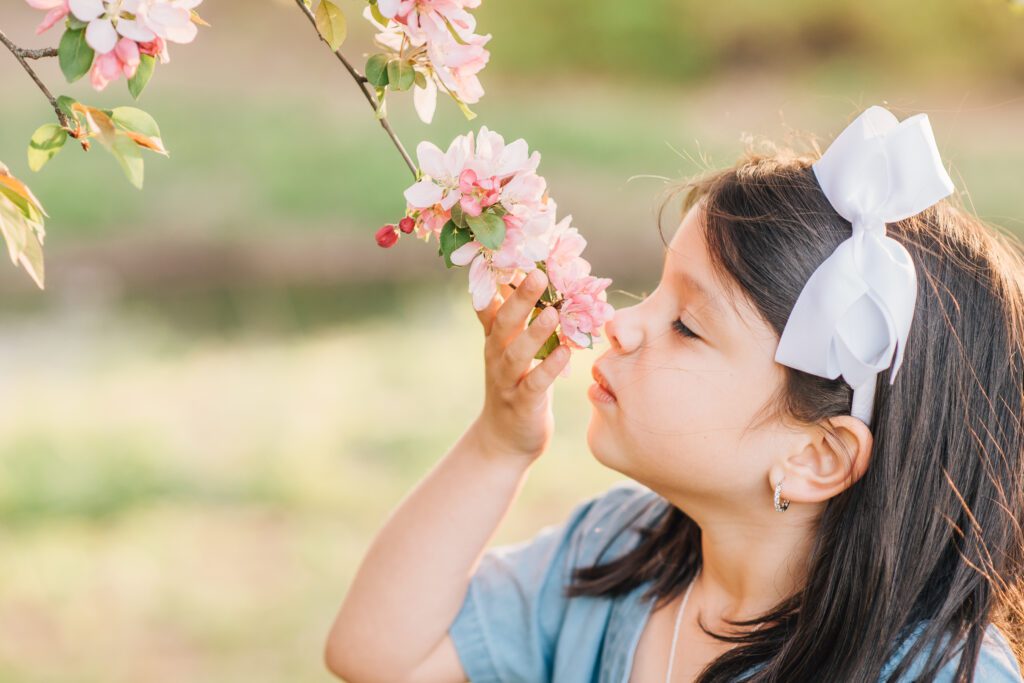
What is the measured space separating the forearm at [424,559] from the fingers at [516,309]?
0.23m

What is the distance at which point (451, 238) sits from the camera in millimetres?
915

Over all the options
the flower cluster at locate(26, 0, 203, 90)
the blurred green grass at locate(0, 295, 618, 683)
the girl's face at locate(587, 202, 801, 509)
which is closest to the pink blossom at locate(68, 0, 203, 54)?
the flower cluster at locate(26, 0, 203, 90)

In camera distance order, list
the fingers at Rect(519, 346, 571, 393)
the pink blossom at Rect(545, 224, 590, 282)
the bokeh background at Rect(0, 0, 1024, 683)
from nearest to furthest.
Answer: the pink blossom at Rect(545, 224, 590, 282) < the fingers at Rect(519, 346, 571, 393) < the bokeh background at Rect(0, 0, 1024, 683)

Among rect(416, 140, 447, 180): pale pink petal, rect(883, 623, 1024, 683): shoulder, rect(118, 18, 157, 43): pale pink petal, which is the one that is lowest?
rect(883, 623, 1024, 683): shoulder

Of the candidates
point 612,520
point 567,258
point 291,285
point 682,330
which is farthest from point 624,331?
point 291,285

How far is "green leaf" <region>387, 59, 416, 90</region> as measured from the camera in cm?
89

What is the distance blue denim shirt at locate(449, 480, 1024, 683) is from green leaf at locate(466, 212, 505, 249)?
652mm

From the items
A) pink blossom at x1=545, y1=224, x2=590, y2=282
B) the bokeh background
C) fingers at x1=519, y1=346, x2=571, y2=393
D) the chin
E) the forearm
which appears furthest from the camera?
the bokeh background

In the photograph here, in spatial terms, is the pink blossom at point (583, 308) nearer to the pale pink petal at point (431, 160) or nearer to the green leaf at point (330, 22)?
the pale pink petal at point (431, 160)

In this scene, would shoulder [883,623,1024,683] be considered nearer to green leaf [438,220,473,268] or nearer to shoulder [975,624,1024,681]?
shoulder [975,624,1024,681]

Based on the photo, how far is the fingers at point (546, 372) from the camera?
3.62ft

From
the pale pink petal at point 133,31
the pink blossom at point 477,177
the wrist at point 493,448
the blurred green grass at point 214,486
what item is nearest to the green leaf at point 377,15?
the pink blossom at point 477,177

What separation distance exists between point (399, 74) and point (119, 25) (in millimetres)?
228

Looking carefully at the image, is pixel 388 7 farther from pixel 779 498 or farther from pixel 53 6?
pixel 779 498
